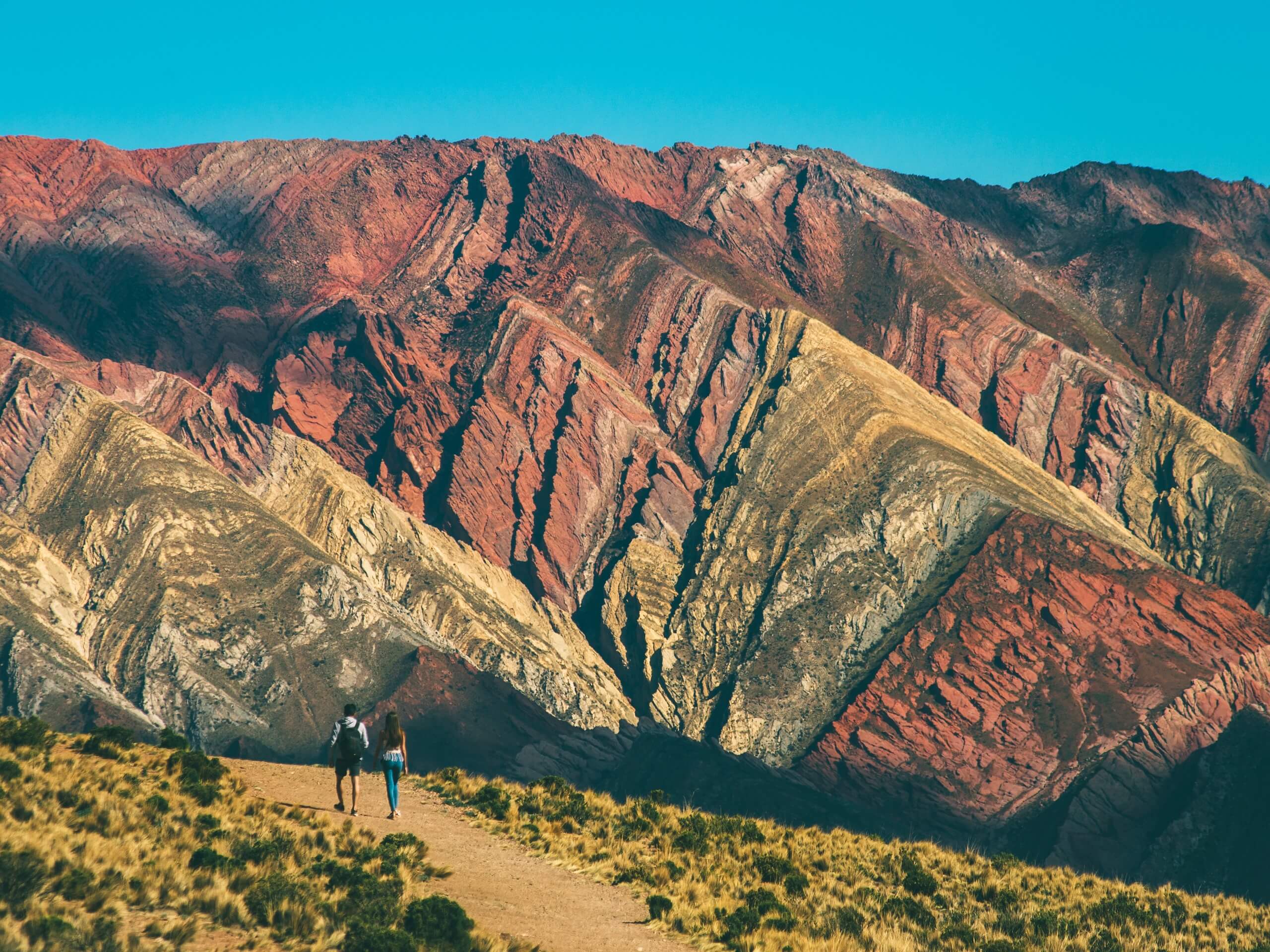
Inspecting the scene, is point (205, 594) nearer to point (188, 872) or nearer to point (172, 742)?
point (172, 742)

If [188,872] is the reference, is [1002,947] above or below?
above

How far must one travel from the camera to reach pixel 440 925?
2845cm

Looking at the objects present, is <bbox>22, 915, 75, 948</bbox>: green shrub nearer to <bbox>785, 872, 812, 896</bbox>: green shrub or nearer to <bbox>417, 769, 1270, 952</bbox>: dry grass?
<bbox>417, 769, 1270, 952</bbox>: dry grass

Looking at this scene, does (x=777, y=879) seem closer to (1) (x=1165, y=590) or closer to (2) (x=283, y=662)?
(2) (x=283, y=662)

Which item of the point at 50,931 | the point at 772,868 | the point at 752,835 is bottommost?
the point at 50,931

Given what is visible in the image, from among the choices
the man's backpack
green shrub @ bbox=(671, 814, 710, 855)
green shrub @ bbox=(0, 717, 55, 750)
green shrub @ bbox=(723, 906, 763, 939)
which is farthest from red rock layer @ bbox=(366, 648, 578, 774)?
green shrub @ bbox=(723, 906, 763, 939)

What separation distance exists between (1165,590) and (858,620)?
41.7 metres

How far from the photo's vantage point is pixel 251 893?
28750 mm

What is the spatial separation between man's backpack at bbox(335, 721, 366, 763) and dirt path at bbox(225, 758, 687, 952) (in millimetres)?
1839

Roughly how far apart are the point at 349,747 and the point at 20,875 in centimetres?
1036

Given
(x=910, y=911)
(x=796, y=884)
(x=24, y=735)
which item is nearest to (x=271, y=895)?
(x=24, y=735)

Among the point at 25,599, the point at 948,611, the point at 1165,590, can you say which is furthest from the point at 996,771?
the point at 25,599

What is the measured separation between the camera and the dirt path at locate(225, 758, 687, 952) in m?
30.6

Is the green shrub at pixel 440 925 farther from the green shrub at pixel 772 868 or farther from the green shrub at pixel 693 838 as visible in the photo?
the green shrub at pixel 693 838
